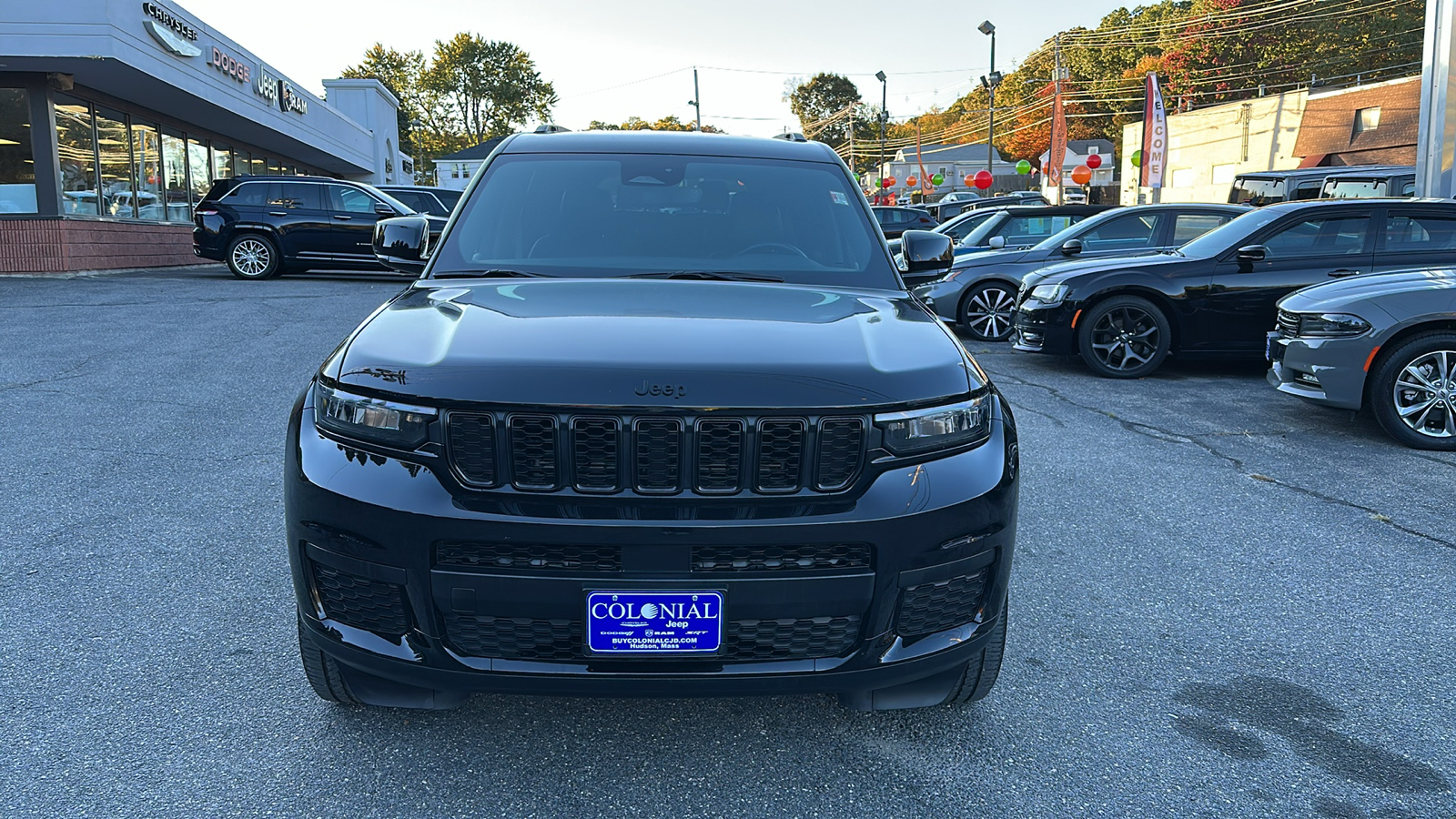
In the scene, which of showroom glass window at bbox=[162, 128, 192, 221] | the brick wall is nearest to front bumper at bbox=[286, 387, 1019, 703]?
the brick wall

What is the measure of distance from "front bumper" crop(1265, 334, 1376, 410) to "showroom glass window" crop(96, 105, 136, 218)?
19001mm

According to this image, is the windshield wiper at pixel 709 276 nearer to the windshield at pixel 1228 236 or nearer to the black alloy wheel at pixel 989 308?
the windshield at pixel 1228 236

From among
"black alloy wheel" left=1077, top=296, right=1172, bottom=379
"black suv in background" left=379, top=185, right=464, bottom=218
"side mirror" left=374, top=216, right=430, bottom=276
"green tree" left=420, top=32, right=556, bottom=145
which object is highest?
"green tree" left=420, top=32, right=556, bottom=145

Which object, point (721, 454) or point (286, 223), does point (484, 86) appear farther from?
point (721, 454)

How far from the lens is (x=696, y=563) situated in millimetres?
2258

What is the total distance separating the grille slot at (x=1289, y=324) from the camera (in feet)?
22.3

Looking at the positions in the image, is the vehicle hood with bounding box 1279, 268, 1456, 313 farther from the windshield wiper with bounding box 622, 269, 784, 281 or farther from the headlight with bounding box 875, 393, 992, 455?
the headlight with bounding box 875, 393, 992, 455

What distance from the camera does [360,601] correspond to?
2361 mm

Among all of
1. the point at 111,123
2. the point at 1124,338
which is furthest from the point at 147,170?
the point at 1124,338

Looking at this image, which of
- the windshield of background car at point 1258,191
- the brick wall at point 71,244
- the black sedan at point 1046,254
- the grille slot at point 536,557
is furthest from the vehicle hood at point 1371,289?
the brick wall at point 71,244

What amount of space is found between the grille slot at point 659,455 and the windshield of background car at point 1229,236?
308 inches

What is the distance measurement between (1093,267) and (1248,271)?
1.21m

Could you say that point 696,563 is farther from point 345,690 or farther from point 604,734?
point 345,690

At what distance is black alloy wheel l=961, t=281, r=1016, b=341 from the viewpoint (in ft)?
36.8
